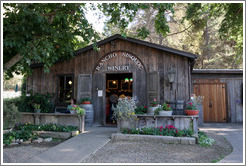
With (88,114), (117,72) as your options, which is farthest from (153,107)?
(88,114)

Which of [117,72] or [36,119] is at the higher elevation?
[117,72]

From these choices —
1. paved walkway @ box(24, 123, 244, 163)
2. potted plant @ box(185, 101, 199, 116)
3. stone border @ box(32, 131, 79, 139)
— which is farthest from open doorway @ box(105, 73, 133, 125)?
paved walkway @ box(24, 123, 244, 163)

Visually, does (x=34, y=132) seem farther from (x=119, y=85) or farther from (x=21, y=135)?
(x=119, y=85)

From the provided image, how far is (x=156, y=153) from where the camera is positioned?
5152mm

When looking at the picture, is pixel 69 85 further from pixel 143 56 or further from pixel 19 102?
pixel 143 56

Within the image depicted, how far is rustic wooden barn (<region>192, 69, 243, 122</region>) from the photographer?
37.3ft

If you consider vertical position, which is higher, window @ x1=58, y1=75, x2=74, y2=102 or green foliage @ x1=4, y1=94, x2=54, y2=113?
window @ x1=58, y1=75, x2=74, y2=102

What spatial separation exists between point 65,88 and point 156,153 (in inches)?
236

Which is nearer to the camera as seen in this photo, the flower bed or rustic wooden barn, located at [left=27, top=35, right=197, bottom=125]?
the flower bed

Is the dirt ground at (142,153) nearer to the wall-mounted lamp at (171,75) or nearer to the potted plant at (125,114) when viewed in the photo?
the potted plant at (125,114)

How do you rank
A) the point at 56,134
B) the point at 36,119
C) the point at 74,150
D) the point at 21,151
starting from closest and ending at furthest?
the point at 74,150
the point at 21,151
the point at 56,134
the point at 36,119

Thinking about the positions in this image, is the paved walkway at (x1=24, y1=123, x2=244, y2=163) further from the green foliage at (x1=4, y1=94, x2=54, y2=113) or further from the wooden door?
the wooden door

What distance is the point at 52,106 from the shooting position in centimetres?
956

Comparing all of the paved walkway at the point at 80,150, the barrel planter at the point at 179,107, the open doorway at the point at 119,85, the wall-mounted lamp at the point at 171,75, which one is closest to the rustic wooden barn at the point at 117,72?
the wall-mounted lamp at the point at 171,75
